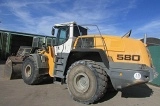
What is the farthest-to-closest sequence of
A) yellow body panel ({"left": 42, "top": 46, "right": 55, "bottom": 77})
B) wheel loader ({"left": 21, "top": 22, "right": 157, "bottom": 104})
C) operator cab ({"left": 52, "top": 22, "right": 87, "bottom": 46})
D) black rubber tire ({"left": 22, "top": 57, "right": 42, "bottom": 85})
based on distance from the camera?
1. black rubber tire ({"left": 22, "top": 57, "right": 42, "bottom": 85})
2. yellow body panel ({"left": 42, "top": 46, "right": 55, "bottom": 77})
3. operator cab ({"left": 52, "top": 22, "right": 87, "bottom": 46})
4. wheel loader ({"left": 21, "top": 22, "right": 157, "bottom": 104})

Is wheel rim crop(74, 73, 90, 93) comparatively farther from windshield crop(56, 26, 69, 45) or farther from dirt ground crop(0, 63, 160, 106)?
windshield crop(56, 26, 69, 45)

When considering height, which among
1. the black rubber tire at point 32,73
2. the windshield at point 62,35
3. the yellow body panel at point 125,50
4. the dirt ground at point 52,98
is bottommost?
the dirt ground at point 52,98

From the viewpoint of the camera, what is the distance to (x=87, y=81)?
22.3 feet

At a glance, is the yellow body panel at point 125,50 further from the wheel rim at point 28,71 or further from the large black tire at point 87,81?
the wheel rim at point 28,71

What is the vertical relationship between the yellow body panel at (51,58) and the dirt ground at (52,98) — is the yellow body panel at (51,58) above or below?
above

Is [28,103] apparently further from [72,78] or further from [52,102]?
[72,78]

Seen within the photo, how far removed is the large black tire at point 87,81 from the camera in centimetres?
648

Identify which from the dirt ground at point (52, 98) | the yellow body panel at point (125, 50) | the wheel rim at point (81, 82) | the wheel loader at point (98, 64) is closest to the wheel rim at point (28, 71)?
the dirt ground at point (52, 98)

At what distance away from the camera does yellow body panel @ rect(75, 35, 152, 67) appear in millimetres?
6538

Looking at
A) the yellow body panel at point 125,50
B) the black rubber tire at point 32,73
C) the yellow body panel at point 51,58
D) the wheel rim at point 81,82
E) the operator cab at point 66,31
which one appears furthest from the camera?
the black rubber tire at point 32,73

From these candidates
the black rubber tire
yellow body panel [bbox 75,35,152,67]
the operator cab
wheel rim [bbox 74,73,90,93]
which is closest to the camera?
yellow body panel [bbox 75,35,152,67]

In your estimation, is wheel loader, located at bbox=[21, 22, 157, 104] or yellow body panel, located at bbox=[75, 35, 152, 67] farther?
yellow body panel, located at bbox=[75, 35, 152, 67]

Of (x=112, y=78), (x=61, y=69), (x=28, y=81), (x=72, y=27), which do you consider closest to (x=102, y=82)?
(x=112, y=78)

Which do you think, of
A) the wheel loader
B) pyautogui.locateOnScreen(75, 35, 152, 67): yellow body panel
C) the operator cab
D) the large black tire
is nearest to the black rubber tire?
the wheel loader
